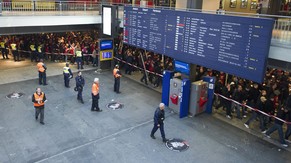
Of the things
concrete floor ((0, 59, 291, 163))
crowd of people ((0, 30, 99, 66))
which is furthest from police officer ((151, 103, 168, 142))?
crowd of people ((0, 30, 99, 66))

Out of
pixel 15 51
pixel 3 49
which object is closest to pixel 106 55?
pixel 15 51

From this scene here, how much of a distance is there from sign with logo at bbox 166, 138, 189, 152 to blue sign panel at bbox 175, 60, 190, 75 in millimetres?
3294

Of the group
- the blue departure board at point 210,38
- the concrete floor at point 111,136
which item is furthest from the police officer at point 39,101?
the blue departure board at point 210,38

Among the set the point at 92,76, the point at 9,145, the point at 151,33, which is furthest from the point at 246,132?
the point at 92,76

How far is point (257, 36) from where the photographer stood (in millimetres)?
8844

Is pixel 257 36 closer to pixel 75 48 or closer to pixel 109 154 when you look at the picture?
pixel 109 154

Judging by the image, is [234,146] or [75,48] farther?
[75,48]

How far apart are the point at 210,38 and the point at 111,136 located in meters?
5.27

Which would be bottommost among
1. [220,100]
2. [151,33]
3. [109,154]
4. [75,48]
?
[109,154]

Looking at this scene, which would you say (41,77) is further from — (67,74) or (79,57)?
(79,57)

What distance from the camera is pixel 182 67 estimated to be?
1233cm

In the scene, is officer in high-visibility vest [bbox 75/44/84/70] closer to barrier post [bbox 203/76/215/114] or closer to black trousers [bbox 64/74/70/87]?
black trousers [bbox 64/74/70/87]

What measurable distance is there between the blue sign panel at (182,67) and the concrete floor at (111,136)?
6.69 ft

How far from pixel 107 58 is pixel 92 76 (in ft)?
5.58
